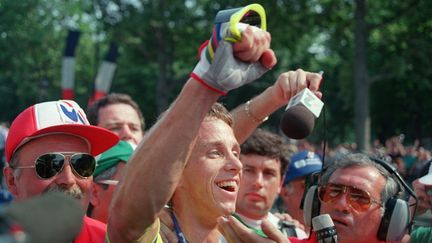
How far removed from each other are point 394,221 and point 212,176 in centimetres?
104

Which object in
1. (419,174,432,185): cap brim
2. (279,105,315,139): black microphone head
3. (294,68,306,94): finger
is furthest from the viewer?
(419,174,432,185): cap brim

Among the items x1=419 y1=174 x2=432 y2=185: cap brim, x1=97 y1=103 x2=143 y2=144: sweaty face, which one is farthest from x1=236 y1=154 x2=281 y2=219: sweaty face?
x1=419 y1=174 x2=432 y2=185: cap brim

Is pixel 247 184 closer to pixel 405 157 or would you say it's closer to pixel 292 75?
pixel 292 75

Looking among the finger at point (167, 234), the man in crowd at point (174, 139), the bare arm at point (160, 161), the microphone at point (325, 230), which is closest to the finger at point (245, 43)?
the man in crowd at point (174, 139)

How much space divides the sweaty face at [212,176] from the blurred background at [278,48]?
1.90 ft

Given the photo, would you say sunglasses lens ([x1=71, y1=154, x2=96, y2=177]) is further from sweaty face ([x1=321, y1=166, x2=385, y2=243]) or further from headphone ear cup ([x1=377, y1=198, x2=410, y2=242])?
headphone ear cup ([x1=377, y1=198, x2=410, y2=242])

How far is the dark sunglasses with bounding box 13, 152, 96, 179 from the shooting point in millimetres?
2875

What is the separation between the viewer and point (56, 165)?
114 inches

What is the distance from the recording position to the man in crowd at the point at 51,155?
288cm

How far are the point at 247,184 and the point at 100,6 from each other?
73.7ft

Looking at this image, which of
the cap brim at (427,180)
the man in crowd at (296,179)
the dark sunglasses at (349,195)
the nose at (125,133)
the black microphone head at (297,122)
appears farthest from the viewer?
the man in crowd at (296,179)

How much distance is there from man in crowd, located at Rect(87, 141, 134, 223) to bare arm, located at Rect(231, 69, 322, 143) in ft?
3.09

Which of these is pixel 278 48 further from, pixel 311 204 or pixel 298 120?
pixel 298 120

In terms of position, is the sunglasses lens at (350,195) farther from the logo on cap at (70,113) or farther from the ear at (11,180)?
the ear at (11,180)
